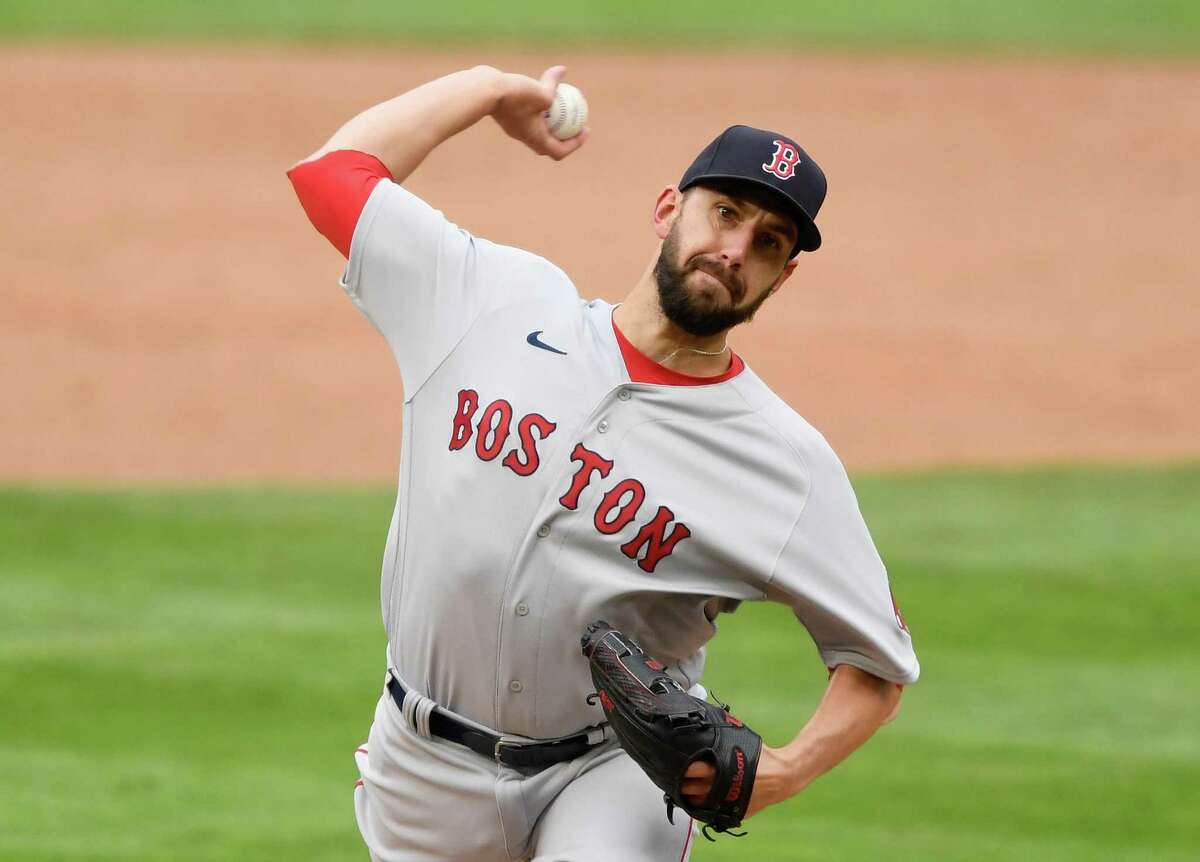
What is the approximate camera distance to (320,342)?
13680 millimetres

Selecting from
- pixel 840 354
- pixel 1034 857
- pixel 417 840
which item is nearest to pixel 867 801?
pixel 1034 857

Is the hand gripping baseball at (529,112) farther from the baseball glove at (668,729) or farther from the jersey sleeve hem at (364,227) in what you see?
the baseball glove at (668,729)

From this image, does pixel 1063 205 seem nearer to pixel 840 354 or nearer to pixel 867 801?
pixel 840 354

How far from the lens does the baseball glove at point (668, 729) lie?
350 centimetres

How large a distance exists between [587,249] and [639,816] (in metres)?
12.0

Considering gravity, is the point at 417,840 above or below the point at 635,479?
below

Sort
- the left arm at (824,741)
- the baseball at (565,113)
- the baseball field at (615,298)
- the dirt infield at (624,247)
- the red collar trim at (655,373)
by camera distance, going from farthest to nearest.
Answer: the dirt infield at (624,247), the baseball field at (615,298), the baseball at (565,113), the red collar trim at (655,373), the left arm at (824,741)

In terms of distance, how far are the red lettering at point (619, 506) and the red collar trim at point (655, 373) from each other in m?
0.24

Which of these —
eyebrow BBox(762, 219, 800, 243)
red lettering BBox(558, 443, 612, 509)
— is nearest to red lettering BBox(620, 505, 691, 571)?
red lettering BBox(558, 443, 612, 509)

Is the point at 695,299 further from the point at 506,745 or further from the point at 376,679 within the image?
the point at 376,679

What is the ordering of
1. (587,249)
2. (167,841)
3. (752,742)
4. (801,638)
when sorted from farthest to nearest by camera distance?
(587,249)
(801,638)
(167,841)
(752,742)

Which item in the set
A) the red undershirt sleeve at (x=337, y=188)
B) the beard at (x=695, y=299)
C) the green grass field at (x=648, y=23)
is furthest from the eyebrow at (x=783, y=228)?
the green grass field at (x=648, y=23)

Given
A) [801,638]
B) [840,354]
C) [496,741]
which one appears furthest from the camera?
[840,354]

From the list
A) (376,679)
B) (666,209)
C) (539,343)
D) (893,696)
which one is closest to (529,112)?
(666,209)
